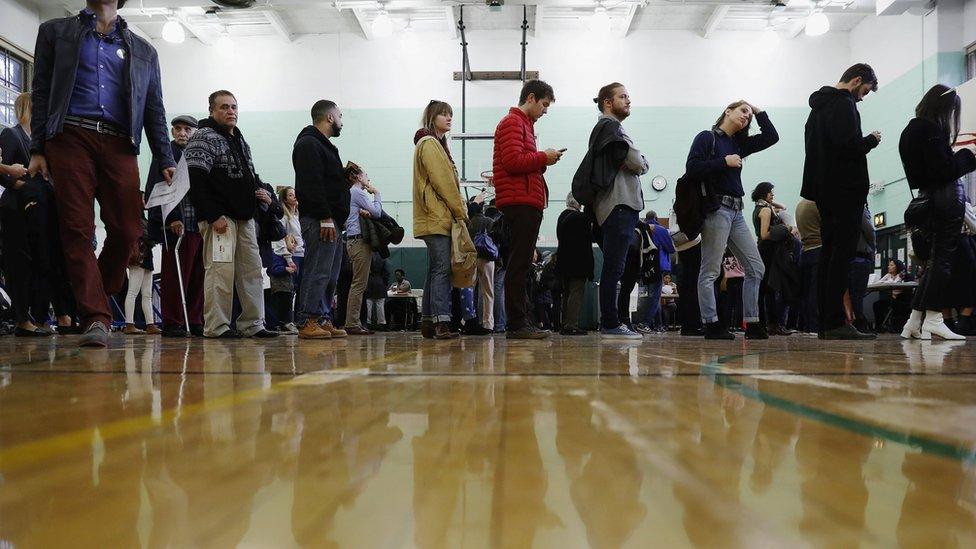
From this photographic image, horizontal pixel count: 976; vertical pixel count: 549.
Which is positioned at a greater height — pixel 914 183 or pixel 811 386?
pixel 914 183

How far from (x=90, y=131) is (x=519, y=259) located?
65.4 inches

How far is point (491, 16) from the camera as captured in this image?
Answer: 1100 cm

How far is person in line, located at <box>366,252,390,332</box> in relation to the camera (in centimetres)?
694

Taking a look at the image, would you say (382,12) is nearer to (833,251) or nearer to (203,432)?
(833,251)

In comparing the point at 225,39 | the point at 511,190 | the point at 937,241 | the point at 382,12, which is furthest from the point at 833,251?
the point at 225,39

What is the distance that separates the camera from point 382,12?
998 cm

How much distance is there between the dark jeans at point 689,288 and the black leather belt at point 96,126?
8.79 ft

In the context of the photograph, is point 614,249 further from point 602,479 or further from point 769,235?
point 602,479

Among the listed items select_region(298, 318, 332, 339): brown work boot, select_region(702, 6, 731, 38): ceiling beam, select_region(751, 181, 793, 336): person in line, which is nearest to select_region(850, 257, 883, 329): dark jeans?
select_region(751, 181, 793, 336): person in line

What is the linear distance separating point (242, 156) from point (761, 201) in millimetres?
3286

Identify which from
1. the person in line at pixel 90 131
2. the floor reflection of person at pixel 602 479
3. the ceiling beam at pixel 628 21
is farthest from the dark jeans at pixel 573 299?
the ceiling beam at pixel 628 21

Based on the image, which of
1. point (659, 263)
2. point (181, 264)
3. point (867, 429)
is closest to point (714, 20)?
point (659, 263)

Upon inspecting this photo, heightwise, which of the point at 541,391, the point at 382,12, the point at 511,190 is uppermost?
the point at 382,12

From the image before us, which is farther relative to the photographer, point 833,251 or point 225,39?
point 225,39
